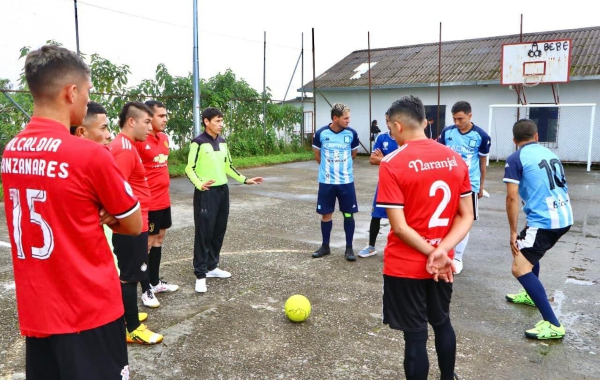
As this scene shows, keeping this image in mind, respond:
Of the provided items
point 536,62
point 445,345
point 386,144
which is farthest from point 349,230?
point 536,62

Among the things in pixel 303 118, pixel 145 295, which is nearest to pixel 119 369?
pixel 145 295

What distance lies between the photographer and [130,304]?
3768mm

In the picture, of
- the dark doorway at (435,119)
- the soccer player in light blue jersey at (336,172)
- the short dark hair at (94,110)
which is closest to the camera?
the short dark hair at (94,110)

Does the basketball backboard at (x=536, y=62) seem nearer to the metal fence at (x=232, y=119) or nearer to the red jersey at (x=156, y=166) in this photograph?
the metal fence at (x=232, y=119)

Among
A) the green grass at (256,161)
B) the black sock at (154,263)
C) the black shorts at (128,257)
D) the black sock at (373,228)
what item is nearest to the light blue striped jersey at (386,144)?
the black sock at (373,228)

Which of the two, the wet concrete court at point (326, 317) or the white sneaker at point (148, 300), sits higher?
the white sneaker at point (148, 300)

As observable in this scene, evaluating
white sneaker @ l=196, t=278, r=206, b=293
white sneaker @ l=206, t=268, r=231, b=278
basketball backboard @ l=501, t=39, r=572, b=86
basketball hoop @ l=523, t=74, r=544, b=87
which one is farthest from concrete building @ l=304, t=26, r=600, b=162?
white sneaker @ l=196, t=278, r=206, b=293

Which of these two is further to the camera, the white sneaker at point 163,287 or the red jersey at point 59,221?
the white sneaker at point 163,287

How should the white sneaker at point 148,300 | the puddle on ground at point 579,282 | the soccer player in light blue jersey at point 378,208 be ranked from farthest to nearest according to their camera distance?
the soccer player in light blue jersey at point 378,208, the puddle on ground at point 579,282, the white sneaker at point 148,300

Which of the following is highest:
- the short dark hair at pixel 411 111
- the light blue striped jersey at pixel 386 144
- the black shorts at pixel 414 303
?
the short dark hair at pixel 411 111

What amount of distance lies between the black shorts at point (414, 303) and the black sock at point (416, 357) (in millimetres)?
51

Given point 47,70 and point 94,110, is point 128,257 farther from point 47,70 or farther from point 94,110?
point 47,70

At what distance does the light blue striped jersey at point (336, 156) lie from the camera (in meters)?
6.29

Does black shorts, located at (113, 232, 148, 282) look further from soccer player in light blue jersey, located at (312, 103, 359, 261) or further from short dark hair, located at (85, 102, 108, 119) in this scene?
soccer player in light blue jersey, located at (312, 103, 359, 261)
